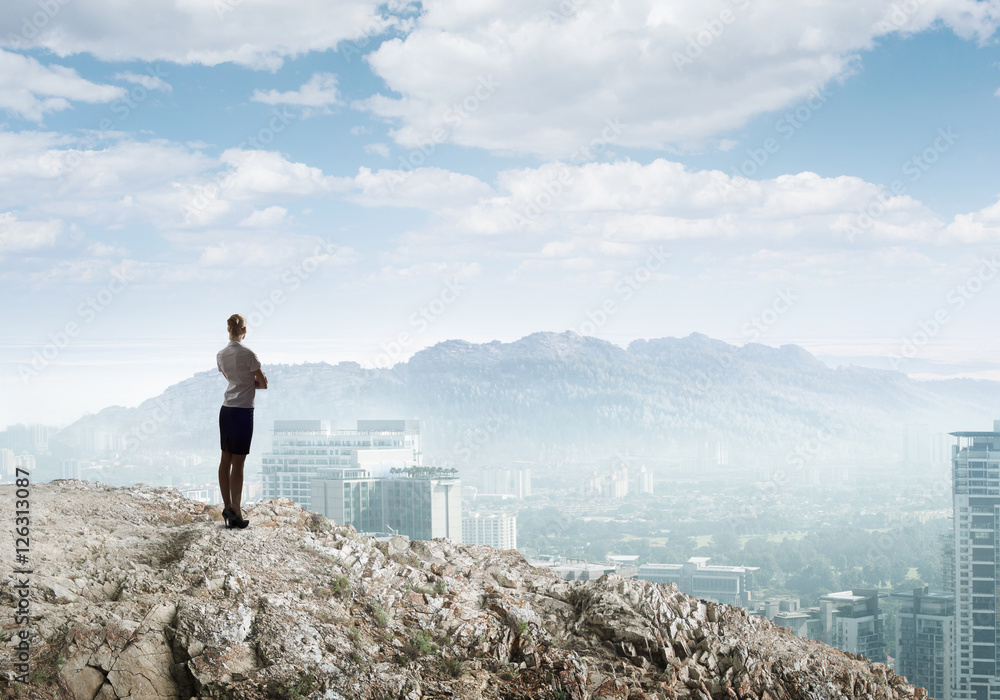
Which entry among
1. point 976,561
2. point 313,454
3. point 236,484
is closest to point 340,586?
point 236,484

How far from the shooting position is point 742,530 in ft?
180

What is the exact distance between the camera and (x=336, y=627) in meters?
5.51

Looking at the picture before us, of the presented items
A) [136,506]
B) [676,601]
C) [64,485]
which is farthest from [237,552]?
[676,601]

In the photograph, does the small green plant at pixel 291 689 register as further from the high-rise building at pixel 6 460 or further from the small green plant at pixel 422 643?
the high-rise building at pixel 6 460

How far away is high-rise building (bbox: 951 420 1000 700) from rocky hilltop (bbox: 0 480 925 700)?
27.4 m

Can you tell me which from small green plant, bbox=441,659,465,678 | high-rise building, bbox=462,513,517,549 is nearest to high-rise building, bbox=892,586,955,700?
high-rise building, bbox=462,513,517,549

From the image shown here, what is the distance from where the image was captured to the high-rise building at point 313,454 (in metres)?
38.2

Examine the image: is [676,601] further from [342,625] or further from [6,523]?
[6,523]

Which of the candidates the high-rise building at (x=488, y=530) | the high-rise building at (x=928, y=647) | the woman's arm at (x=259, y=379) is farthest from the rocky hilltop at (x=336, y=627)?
the high-rise building at (x=488, y=530)

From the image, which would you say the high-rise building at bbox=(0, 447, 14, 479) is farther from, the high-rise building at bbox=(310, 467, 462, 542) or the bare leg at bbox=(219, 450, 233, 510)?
the bare leg at bbox=(219, 450, 233, 510)

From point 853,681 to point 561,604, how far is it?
2336mm

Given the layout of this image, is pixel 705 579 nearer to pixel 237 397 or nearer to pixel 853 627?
pixel 853 627

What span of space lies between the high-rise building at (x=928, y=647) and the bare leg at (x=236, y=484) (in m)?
27.6

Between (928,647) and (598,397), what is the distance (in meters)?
54.0
